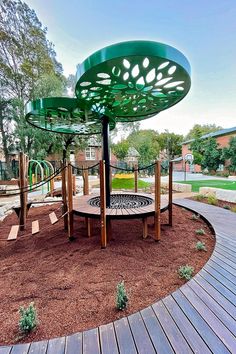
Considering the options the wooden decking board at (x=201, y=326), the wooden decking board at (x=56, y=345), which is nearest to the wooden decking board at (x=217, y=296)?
the wooden decking board at (x=201, y=326)

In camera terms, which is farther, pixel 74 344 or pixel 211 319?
pixel 211 319

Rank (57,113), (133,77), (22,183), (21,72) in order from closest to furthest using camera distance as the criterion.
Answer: (133,77), (57,113), (22,183), (21,72)

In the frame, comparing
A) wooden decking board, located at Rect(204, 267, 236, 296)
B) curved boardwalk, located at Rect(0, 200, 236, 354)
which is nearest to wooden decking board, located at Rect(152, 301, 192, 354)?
curved boardwalk, located at Rect(0, 200, 236, 354)

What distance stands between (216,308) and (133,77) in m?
3.30

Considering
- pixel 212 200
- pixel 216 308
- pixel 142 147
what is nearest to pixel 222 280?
pixel 216 308

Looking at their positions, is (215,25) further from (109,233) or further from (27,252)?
(27,252)

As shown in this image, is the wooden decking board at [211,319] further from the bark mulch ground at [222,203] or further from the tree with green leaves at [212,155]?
the tree with green leaves at [212,155]

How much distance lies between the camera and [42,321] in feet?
6.44

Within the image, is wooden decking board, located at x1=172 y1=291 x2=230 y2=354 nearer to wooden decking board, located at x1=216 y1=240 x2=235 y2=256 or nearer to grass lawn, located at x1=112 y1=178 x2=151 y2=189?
wooden decking board, located at x1=216 y1=240 x2=235 y2=256

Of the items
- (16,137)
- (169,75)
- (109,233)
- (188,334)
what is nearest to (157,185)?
(109,233)

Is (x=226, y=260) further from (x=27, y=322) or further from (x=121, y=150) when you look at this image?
(x=121, y=150)

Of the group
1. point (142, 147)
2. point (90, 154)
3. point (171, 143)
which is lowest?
point (90, 154)

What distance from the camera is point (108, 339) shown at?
1639 mm

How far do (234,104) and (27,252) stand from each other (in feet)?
101
